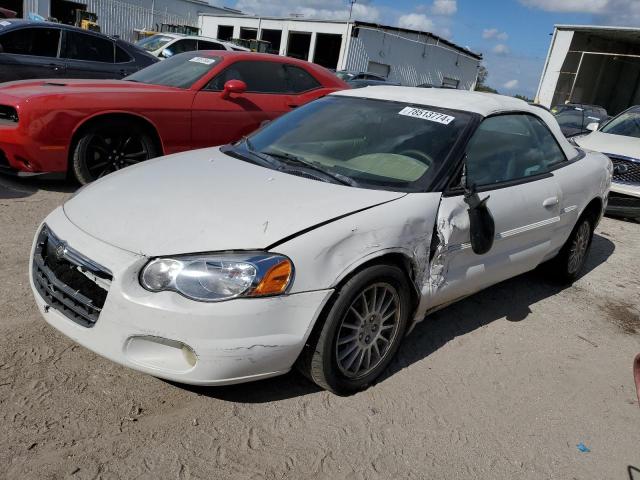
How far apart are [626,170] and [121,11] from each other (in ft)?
103

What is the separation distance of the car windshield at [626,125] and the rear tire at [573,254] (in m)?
4.28

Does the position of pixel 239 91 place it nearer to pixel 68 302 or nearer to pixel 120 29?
pixel 68 302

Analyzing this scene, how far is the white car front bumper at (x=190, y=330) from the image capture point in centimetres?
229

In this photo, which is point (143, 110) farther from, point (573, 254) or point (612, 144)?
point (612, 144)

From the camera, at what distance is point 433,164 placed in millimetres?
3174

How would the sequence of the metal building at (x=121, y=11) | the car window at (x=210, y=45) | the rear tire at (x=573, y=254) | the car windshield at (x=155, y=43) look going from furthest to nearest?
the metal building at (x=121, y=11) < the car windshield at (x=155, y=43) < the car window at (x=210, y=45) < the rear tire at (x=573, y=254)

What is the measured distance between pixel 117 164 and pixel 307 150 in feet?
9.66

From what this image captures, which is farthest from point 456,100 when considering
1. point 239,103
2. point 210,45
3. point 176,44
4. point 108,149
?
point 176,44

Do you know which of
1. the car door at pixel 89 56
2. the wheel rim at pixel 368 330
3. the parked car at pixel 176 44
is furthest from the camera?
the parked car at pixel 176 44

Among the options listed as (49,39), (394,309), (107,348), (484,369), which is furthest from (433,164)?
(49,39)

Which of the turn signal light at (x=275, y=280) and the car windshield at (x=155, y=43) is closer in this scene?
the turn signal light at (x=275, y=280)

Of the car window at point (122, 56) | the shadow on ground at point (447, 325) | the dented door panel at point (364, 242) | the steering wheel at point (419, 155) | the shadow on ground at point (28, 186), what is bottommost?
the shadow on ground at point (28, 186)

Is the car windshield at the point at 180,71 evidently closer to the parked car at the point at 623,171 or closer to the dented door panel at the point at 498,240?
the dented door panel at the point at 498,240

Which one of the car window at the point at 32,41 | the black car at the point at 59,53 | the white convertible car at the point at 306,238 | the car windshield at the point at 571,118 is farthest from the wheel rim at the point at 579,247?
the car window at the point at 32,41
